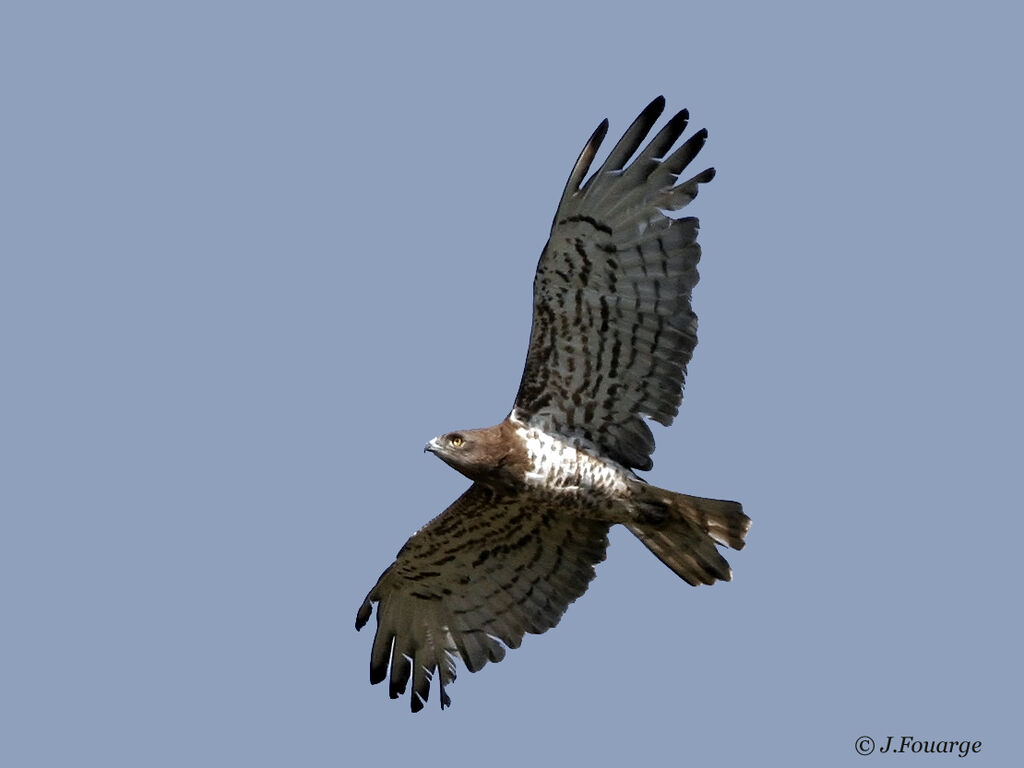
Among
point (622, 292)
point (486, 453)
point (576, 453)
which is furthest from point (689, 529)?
point (622, 292)

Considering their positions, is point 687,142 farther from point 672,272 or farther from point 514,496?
point 514,496

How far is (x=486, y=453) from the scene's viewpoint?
12195mm

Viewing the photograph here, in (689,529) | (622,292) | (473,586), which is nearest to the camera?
(622,292)

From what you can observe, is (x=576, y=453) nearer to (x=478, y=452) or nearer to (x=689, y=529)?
(x=478, y=452)

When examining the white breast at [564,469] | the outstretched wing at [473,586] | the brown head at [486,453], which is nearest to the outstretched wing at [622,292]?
the white breast at [564,469]

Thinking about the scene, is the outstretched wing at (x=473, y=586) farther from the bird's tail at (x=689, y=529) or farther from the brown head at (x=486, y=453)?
the brown head at (x=486, y=453)

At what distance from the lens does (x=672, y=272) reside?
39.5 feet

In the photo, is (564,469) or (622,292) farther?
(564,469)

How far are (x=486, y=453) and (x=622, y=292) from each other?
4.66ft

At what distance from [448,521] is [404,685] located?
1.42 m

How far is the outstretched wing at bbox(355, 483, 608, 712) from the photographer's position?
13.1 meters

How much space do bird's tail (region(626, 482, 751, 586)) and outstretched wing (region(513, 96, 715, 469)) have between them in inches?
12.5

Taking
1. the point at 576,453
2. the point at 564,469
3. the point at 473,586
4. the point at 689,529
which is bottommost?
the point at 473,586

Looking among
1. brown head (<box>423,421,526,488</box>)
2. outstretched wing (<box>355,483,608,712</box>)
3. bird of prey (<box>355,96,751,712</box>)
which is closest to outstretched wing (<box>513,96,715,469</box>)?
bird of prey (<box>355,96,751,712</box>)
